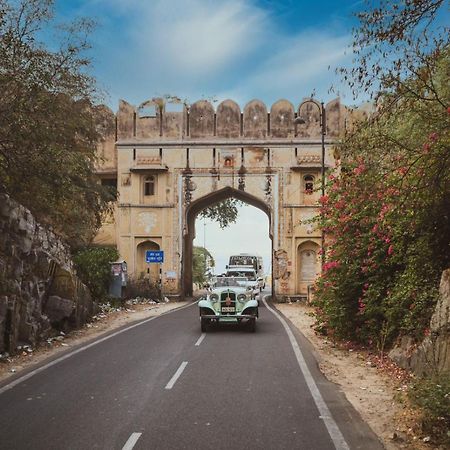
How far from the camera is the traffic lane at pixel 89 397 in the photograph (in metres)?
6.54

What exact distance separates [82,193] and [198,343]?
1349 centimetres

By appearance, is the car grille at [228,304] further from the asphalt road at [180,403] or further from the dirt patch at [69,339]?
the dirt patch at [69,339]

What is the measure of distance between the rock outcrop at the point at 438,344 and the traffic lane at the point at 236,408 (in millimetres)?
1998

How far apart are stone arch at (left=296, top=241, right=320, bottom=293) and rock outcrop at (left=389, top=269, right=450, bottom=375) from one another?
80.7 feet

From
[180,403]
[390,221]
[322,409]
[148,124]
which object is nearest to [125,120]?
[148,124]

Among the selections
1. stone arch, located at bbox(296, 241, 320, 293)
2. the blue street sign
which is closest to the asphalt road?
the blue street sign

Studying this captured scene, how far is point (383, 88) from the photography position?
6992 mm

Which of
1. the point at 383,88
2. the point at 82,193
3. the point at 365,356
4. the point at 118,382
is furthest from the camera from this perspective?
the point at 82,193

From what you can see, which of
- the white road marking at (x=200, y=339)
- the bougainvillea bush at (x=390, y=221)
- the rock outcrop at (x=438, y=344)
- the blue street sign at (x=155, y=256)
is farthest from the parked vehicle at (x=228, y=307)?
the blue street sign at (x=155, y=256)

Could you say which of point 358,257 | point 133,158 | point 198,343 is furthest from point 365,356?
point 133,158

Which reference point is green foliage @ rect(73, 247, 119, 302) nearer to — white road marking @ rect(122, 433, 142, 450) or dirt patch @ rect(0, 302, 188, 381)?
dirt patch @ rect(0, 302, 188, 381)

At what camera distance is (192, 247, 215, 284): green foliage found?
2271 inches

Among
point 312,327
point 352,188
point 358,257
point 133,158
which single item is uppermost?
point 133,158

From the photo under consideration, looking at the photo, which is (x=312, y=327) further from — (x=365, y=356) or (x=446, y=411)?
(x=446, y=411)
